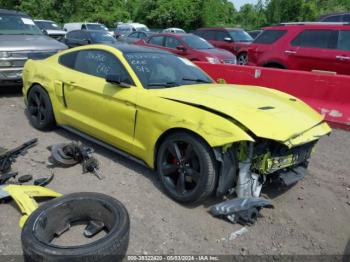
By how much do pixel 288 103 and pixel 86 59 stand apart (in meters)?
2.84

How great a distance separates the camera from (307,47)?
30.3ft

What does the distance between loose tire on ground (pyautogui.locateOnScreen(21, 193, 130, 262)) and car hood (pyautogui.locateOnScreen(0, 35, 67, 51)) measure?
549 centimetres

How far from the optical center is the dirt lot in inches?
132

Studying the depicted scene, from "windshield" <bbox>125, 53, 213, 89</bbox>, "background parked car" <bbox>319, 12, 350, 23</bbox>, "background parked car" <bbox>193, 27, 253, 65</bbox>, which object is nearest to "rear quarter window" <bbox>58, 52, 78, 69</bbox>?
"windshield" <bbox>125, 53, 213, 89</bbox>

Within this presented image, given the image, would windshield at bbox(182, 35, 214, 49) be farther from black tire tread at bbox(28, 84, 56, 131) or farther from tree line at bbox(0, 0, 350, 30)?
tree line at bbox(0, 0, 350, 30)

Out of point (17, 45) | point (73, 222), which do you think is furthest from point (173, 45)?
point (73, 222)

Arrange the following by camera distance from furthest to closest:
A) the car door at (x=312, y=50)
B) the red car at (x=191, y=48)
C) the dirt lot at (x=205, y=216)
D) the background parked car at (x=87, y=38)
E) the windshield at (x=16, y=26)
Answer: the background parked car at (x=87, y=38) < the red car at (x=191, y=48) < the car door at (x=312, y=50) < the windshield at (x=16, y=26) < the dirt lot at (x=205, y=216)

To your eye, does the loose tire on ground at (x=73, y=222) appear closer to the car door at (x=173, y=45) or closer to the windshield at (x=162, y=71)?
the windshield at (x=162, y=71)

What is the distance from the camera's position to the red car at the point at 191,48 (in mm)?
11727

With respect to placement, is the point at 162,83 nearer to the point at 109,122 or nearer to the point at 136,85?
the point at 136,85

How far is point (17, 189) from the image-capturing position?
3.79 meters

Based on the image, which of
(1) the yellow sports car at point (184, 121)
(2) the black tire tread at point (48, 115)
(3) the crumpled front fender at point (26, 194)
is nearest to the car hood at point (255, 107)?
(1) the yellow sports car at point (184, 121)

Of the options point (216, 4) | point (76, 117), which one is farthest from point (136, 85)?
point (216, 4)

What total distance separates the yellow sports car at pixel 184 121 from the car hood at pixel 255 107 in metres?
0.01
